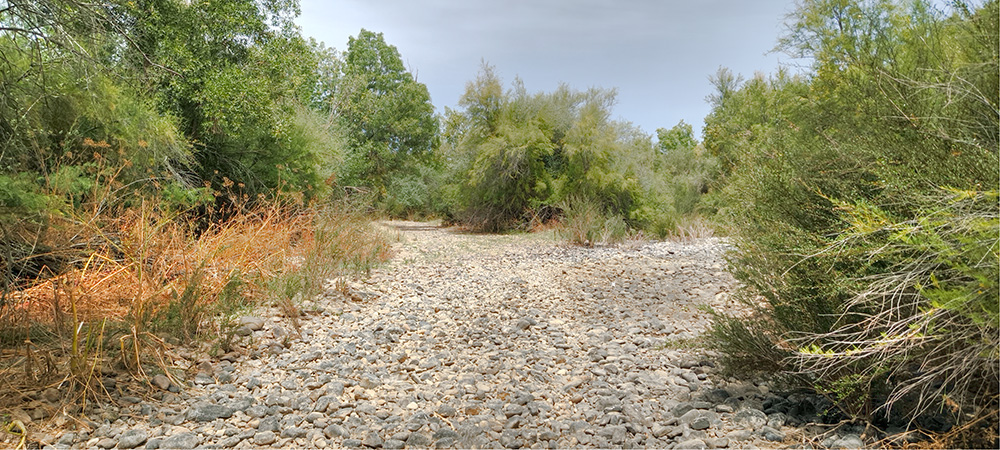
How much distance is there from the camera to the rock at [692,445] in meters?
2.52

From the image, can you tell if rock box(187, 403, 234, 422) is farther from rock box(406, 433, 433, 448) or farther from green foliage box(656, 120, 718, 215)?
green foliage box(656, 120, 718, 215)

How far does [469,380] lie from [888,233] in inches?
101

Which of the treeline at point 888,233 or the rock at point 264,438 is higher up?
the treeline at point 888,233

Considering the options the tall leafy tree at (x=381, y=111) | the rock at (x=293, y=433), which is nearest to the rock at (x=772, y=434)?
the rock at (x=293, y=433)

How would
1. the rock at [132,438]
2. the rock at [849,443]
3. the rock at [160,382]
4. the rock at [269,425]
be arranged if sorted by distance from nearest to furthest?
the rock at [849,443], the rock at [132,438], the rock at [269,425], the rock at [160,382]

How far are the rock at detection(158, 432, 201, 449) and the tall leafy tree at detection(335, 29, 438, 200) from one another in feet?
65.5

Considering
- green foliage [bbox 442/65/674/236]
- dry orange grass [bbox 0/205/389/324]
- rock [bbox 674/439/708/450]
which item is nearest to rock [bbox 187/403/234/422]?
dry orange grass [bbox 0/205/389/324]

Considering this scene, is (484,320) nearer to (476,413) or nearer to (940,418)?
(476,413)

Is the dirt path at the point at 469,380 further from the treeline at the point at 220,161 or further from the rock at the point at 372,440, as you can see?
the treeline at the point at 220,161

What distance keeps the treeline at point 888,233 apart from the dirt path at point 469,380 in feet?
1.72

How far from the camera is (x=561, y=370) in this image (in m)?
3.89

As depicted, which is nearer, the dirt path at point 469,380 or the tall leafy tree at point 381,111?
the dirt path at point 469,380

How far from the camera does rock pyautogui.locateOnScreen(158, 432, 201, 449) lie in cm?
268

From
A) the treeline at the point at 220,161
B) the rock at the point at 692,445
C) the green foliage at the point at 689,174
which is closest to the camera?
the rock at the point at 692,445
